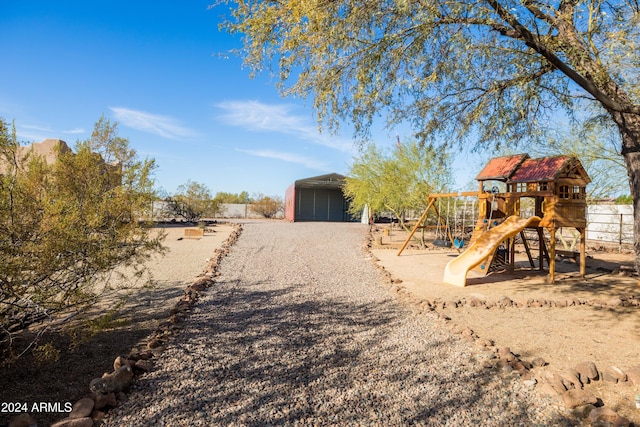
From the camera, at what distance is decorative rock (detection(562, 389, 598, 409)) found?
2.99 meters

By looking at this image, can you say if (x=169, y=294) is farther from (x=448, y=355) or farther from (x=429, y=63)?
(x=429, y=63)

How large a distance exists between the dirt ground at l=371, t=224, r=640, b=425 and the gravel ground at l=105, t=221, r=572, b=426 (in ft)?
2.27

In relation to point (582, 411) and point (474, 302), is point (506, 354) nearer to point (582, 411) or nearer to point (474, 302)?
point (582, 411)

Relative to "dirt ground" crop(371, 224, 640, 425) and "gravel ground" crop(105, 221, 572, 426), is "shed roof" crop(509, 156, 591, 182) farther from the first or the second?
"gravel ground" crop(105, 221, 572, 426)

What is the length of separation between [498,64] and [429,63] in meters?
1.18

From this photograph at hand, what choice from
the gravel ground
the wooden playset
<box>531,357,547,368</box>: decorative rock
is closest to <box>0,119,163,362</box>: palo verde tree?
the gravel ground

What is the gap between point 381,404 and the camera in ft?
9.80

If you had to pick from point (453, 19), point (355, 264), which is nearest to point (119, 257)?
point (453, 19)

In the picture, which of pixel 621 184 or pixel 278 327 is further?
pixel 621 184

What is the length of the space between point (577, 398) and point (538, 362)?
77 centimetres

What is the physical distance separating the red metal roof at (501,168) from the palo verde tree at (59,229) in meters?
8.76

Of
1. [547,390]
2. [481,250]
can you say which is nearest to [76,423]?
[547,390]

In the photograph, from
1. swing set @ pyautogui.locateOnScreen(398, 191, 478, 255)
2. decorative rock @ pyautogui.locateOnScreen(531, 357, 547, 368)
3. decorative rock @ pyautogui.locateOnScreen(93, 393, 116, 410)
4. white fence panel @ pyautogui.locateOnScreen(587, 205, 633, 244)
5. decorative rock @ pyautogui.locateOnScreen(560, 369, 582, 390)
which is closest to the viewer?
decorative rock @ pyautogui.locateOnScreen(93, 393, 116, 410)

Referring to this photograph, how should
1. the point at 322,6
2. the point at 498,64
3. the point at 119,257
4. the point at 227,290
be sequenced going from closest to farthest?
the point at 119,257 < the point at 322,6 < the point at 498,64 < the point at 227,290
